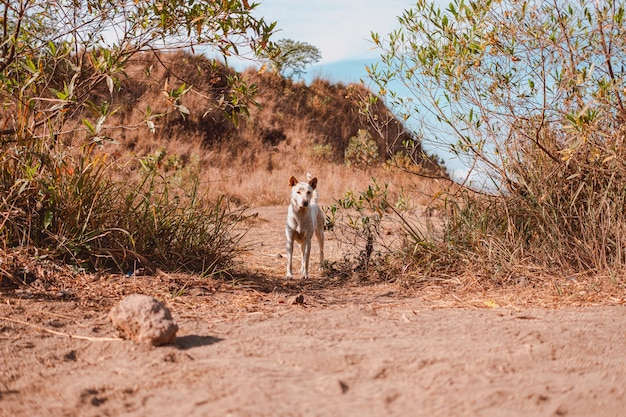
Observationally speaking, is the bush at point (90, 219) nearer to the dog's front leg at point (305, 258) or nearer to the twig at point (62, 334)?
the twig at point (62, 334)

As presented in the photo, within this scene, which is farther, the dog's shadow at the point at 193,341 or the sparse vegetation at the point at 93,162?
the sparse vegetation at the point at 93,162

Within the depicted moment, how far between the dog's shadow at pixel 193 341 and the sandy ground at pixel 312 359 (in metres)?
0.02

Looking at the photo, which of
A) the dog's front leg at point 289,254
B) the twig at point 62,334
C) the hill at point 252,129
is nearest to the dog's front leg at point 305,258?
the dog's front leg at point 289,254

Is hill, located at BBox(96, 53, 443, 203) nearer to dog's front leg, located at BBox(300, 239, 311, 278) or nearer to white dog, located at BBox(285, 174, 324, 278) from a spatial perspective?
white dog, located at BBox(285, 174, 324, 278)

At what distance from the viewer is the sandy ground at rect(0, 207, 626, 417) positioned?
7.93 feet

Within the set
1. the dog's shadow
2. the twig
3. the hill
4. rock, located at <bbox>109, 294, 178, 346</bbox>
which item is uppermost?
the hill

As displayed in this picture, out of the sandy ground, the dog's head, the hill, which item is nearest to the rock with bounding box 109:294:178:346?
the sandy ground

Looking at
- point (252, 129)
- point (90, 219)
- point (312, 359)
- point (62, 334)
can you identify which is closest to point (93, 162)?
point (90, 219)

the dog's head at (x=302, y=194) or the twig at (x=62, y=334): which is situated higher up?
the dog's head at (x=302, y=194)

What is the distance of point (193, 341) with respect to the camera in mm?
3312

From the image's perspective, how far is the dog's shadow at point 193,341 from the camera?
320 cm

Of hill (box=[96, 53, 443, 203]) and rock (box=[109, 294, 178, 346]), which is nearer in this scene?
rock (box=[109, 294, 178, 346])

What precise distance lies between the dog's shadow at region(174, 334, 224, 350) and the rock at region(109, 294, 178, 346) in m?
0.06

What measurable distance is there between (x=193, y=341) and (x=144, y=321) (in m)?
0.29
